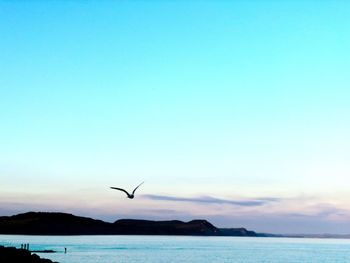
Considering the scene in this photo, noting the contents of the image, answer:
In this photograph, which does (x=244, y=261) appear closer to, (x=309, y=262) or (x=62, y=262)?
(x=309, y=262)

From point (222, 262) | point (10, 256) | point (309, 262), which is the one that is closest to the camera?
point (10, 256)

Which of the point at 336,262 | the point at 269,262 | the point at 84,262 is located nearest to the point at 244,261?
the point at 269,262

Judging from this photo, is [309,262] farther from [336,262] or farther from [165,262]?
[165,262]

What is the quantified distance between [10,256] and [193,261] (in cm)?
6149

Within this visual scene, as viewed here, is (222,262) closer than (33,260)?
No

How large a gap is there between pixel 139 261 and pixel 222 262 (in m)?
18.0

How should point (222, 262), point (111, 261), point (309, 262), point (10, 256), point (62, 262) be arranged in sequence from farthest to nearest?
1. point (309, 262)
2. point (222, 262)
3. point (111, 261)
4. point (62, 262)
5. point (10, 256)

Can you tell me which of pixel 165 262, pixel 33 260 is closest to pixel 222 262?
pixel 165 262

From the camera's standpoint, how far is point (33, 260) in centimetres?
6331

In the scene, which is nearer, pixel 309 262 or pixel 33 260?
pixel 33 260

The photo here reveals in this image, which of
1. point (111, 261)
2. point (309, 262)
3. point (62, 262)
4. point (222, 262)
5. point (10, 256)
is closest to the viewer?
point (10, 256)

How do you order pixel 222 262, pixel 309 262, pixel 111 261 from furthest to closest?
1. pixel 309 262
2. pixel 222 262
3. pixel 111 261

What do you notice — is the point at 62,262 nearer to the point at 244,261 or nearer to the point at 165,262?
the point at 165,262

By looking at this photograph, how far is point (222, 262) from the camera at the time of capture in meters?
115
